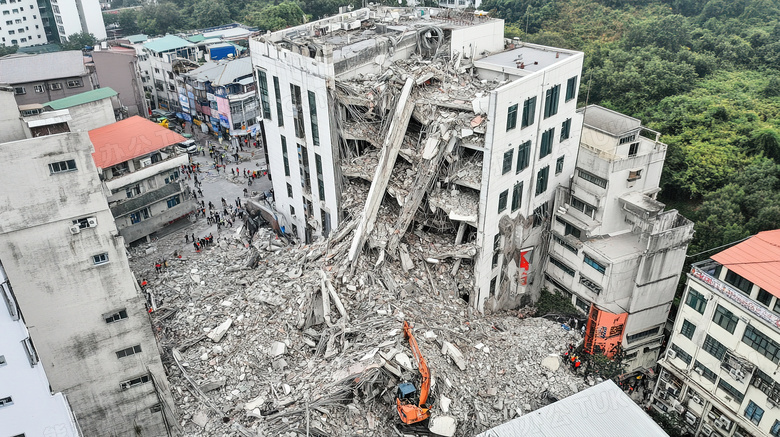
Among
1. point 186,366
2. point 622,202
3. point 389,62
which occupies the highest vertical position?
point 389,62

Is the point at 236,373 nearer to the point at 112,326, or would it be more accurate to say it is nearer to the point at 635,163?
the point at 112,326

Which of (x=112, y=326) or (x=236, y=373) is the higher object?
(x=112, y=326)

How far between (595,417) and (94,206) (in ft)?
82.4

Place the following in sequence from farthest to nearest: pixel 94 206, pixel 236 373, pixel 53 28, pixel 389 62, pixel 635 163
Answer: pixel 53 28
pixel 389 62
pixel 635 163
pixel 236 373
pixel 94 206

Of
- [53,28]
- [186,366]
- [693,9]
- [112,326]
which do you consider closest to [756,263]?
[186,366]

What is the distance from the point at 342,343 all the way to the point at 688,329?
19.4m

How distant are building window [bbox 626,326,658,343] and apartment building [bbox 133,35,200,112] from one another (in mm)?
67196

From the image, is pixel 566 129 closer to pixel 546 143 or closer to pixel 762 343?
pixel 546 143

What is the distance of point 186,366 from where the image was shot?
29.9m

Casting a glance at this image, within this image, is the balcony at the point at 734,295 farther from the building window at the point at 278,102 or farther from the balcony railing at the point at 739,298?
the building window at the point at 278,102

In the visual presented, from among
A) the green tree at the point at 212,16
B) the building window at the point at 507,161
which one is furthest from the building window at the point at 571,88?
the green tree at the point at 212,16

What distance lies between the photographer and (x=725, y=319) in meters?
28.2

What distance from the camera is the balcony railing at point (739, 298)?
2579 centimetres

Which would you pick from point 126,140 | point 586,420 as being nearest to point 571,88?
point 586,420
